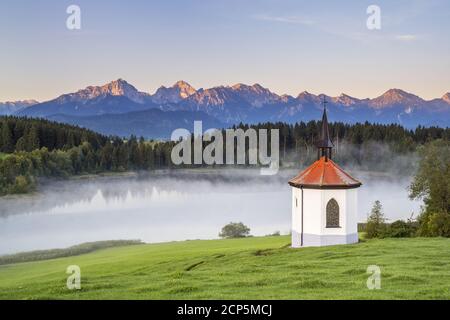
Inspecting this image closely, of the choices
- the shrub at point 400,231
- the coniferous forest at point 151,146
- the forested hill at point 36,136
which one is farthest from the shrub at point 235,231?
the forested hill at point 36,136

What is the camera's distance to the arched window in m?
29.8

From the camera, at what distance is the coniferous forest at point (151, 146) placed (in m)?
97.4

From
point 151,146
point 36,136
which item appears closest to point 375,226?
point 36,136

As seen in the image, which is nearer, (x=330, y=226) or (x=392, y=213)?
(x=330, y=226)

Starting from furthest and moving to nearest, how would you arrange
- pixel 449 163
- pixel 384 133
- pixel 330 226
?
pixel 384 133, pixel 449 163, pixel 330 226

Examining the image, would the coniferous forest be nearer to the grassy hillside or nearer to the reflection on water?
the reflection on water

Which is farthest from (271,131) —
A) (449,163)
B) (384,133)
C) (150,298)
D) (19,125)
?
(150,298)

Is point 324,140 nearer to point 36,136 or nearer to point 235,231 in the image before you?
point 235,231

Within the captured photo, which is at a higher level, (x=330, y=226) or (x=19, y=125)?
(x=19, y=125)

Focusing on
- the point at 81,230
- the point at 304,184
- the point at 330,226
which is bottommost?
the point at 81,230

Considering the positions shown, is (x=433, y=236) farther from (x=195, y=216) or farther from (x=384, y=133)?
(x=384, y=133)

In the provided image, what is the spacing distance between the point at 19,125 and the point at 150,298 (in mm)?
94259

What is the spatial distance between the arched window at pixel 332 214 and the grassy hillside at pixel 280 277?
2.37m

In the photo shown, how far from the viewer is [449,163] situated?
35844mm
